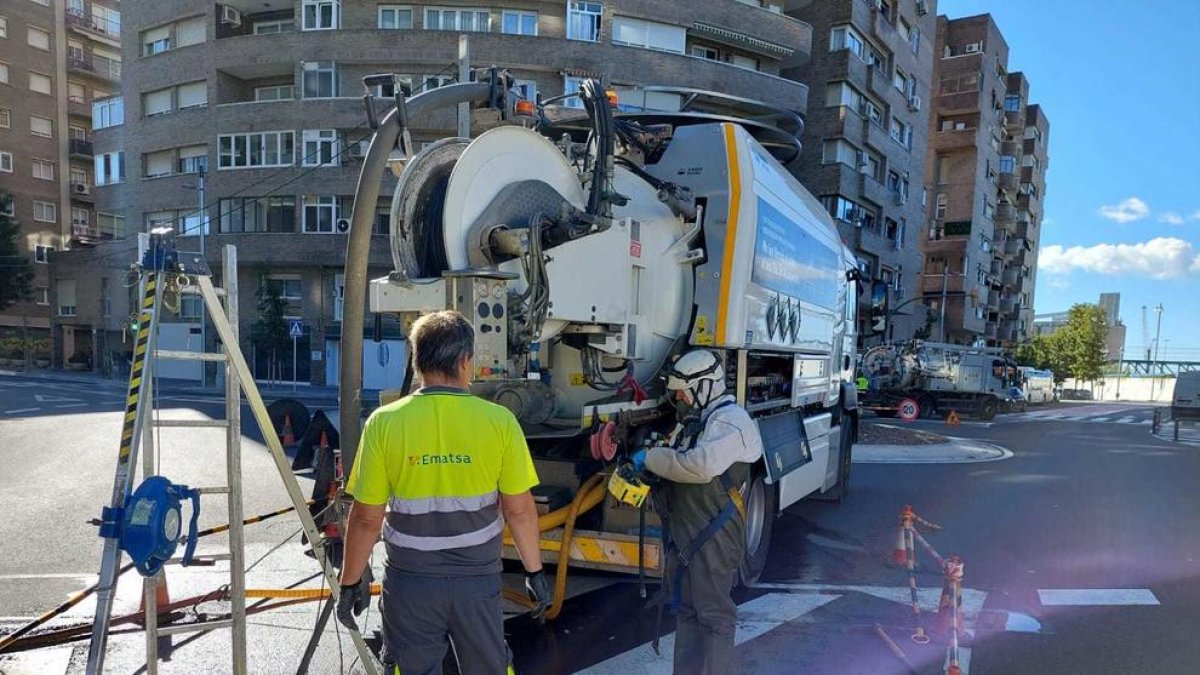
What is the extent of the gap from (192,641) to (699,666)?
3.03 metres

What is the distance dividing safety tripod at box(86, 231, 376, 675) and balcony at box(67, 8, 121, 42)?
52.8 metres

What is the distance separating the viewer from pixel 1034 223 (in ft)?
231

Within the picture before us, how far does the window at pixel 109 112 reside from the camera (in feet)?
107

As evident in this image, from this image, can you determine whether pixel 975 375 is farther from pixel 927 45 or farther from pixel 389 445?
pixel 927 45

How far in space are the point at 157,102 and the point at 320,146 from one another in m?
9.88

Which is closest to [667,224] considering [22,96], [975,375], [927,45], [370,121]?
[370,121]

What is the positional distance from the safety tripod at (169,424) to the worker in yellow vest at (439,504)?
1.91 feet

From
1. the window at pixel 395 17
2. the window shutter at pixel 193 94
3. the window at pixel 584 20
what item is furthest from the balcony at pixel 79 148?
the window at pixel 584 20

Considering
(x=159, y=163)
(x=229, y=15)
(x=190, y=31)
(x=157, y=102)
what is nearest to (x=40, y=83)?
(x=157, y=102)

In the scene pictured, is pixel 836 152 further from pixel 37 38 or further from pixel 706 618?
pixel 37 38

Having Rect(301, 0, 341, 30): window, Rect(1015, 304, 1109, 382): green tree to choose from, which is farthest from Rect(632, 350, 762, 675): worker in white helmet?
Rect(1015, 304, 1109, 382): green tree

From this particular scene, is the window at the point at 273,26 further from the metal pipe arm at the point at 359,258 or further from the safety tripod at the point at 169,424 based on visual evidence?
the safety tripod at the point at 169,424

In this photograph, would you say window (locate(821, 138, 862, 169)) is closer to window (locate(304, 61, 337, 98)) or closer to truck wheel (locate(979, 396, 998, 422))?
truck wheel (locate(979, 396, 998, 422))

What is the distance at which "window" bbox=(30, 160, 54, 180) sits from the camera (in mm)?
43094
